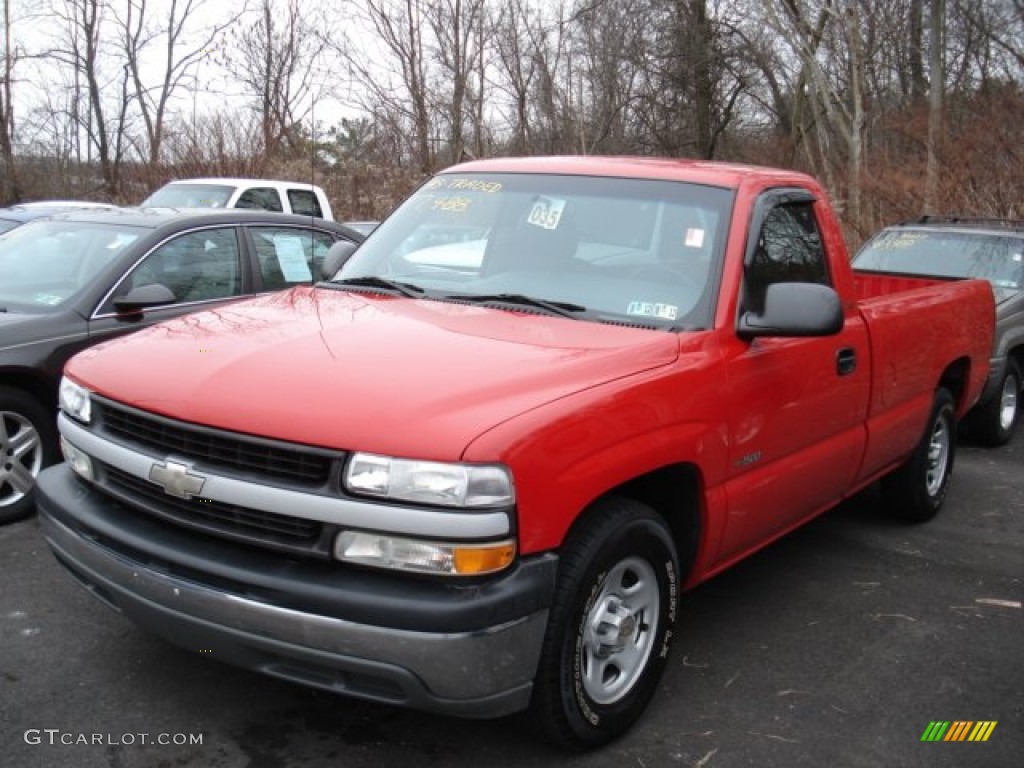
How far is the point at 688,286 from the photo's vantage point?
380 centimetres

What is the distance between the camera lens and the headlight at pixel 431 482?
263cm

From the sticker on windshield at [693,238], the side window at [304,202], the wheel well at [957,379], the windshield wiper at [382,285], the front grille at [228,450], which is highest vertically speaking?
the side window at [304,202]

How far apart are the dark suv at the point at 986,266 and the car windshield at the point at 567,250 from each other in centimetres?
482

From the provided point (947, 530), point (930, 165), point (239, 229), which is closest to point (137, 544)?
point (239, 229)

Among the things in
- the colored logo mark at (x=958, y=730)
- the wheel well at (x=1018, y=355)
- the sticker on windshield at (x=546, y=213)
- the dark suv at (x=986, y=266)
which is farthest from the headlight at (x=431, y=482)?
the wheel well at (x=1018, y=355)

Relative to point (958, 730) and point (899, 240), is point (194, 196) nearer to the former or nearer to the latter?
point (899, 240)

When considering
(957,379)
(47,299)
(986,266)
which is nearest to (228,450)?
(47,299)

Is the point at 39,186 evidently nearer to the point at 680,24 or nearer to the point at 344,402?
the point at 680,24

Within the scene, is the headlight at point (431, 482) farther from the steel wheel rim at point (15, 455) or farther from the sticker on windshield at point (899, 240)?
the sticker on windshield at point (899, 240)

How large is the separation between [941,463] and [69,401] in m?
4.85

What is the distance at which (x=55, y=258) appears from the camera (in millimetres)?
5961

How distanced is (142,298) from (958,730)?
4394mm

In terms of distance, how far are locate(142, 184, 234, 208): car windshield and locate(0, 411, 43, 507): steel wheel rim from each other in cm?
917

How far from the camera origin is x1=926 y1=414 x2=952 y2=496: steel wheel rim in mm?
5855
